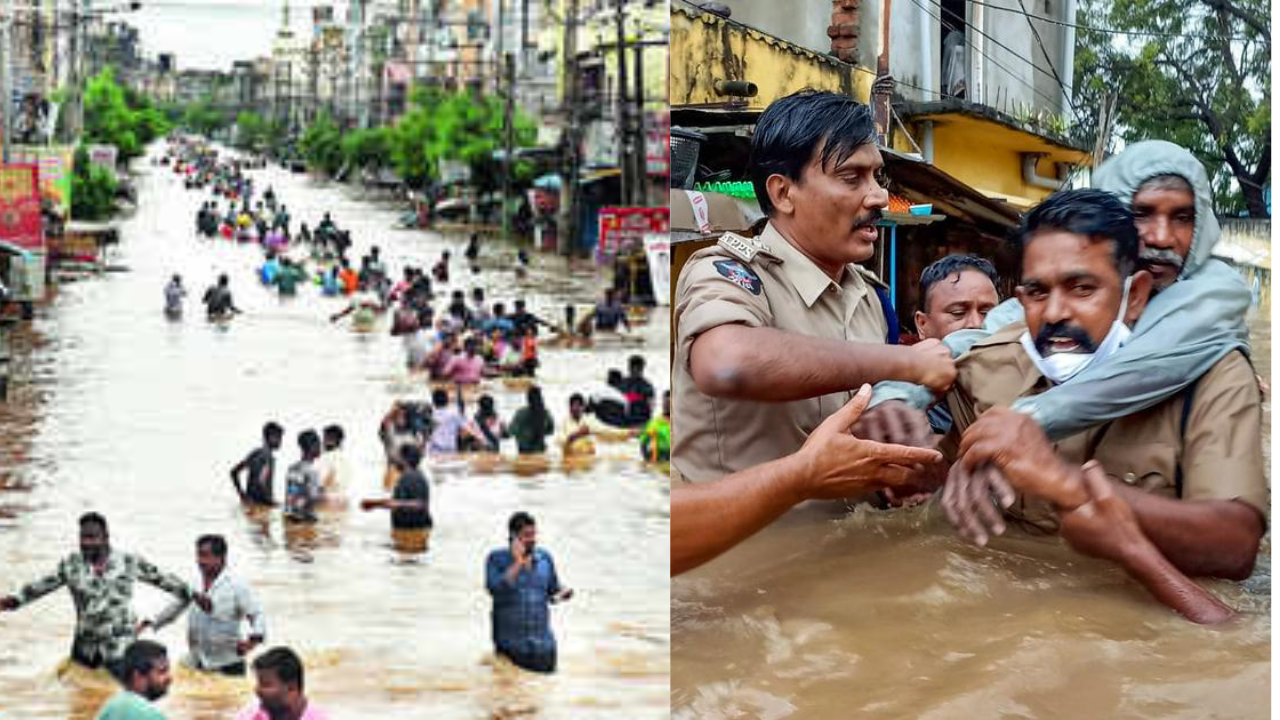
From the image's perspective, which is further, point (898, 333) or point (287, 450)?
point (287, 450)

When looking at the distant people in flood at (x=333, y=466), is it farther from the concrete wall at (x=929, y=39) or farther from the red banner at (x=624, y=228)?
the concrete wall at (x=929, y=39)

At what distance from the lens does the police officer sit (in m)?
2.08

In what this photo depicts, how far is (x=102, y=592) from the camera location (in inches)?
198

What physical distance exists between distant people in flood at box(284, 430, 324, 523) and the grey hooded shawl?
16.2ft

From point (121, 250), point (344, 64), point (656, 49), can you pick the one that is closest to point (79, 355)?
point (121, 250)

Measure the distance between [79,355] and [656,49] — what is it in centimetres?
338

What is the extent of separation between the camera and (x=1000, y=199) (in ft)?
7.15

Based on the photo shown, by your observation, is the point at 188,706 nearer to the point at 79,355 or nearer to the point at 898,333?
the point at 79,355

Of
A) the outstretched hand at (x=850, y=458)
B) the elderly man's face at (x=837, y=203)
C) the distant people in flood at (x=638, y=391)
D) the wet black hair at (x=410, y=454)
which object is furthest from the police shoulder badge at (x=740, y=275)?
the wet black hair at (x=410, y=454)

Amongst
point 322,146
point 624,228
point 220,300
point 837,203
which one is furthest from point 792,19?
point 220,300

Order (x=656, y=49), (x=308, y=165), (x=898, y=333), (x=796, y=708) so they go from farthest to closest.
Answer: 1. (x=308, y=165)
2. (x=656, y=49)
3. (x=898, y=333)
4. (x=796, y=708)

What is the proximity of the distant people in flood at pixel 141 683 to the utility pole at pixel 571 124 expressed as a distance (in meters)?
2.48

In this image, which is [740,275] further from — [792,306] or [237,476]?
[237,476]

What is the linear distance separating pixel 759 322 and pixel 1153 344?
1.98 ft
